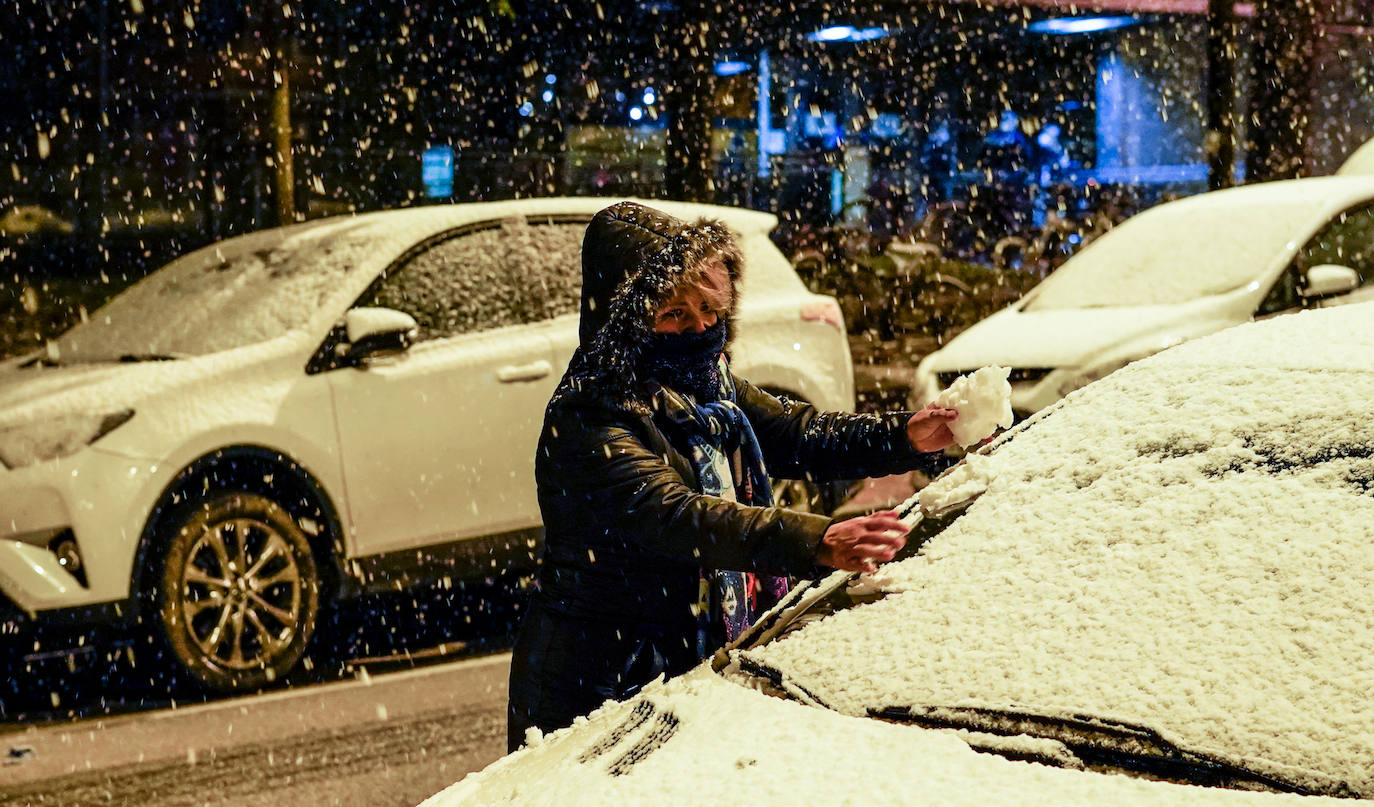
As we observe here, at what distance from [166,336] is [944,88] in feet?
80.4

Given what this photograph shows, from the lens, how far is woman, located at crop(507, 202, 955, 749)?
9.62ft

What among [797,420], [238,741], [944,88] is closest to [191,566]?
[238,741]

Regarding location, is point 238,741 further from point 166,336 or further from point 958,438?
point 958,438

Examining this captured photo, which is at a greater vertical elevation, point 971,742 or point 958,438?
point 958,438

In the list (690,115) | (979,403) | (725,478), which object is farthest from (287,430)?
(690,115)

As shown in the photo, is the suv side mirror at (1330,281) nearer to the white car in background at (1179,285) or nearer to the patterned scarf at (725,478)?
the white car in background at (1179,285)

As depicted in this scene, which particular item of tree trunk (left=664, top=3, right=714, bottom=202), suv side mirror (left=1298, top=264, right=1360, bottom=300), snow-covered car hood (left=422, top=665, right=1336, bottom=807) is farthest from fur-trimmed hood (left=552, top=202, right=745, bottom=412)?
tree trunk (left=664, top=3, right=714, bottom=202)

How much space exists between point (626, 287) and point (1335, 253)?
6.82m

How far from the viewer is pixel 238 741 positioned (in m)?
Answer: 5.65

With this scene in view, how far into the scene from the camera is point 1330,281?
8.20m

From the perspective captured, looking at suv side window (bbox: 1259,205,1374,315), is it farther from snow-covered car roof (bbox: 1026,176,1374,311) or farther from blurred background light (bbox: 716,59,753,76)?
blurred background light (bbox: 716,59,753,76)

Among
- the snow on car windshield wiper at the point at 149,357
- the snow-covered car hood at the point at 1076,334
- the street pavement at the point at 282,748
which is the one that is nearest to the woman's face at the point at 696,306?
the street pavement at the point at 282,748

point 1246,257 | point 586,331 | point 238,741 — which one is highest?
point 586,331

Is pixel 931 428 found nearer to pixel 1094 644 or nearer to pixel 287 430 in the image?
pixel 1094 644
